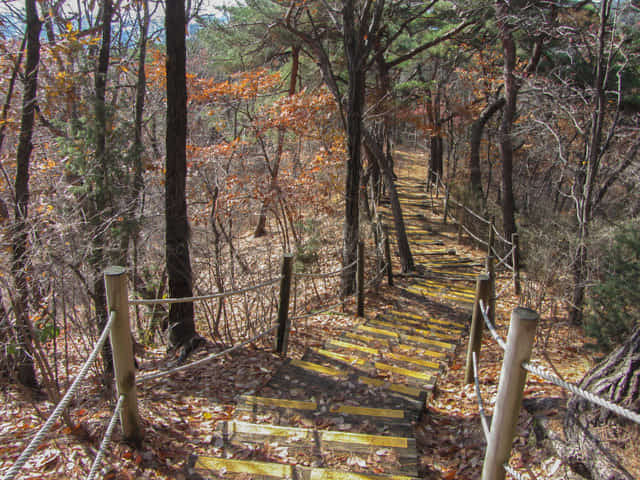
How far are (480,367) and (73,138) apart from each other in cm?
745

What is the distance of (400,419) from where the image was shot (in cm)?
356

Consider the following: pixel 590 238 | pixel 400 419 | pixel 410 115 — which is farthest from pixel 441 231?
pixel 400 419

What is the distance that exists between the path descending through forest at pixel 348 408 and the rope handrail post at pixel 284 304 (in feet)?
0.98

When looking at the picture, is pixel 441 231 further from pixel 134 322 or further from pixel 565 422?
pixel 565 422

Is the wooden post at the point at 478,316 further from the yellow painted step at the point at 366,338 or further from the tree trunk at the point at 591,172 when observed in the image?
the tree trunk at the point at 591,172

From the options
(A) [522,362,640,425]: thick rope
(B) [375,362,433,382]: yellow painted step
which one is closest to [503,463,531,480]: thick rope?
(A) [522,362,640,425]: thick rope

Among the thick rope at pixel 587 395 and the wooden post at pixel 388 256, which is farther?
the wooden post at pixel 388 256

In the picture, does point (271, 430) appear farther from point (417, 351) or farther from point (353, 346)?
point (417, 351)

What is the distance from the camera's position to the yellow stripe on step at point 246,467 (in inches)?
105

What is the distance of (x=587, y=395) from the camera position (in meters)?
1.63

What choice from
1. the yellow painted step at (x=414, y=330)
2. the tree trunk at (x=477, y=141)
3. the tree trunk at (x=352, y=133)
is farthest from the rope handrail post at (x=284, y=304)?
the tree trunk at (x=477, y=141)

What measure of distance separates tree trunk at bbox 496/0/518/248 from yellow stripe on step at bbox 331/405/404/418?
742 centimetres

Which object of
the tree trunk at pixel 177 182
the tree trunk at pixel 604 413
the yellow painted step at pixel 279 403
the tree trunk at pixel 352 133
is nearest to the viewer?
the tree trunk at pixel 604 413

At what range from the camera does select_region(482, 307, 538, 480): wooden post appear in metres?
2.00
